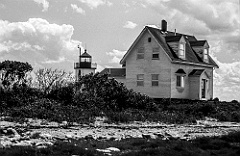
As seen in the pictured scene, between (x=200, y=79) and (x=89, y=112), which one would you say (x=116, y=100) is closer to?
(x=89, y=112)

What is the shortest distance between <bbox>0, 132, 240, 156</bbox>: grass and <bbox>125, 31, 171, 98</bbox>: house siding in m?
30.3

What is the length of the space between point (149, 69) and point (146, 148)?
33792 millimetres

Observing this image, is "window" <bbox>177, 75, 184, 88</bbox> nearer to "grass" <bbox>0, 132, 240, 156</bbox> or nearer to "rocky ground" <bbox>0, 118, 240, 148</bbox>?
"rocky ground" <bbox>0, 118, 240, 148</bbox>

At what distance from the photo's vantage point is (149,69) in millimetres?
45500

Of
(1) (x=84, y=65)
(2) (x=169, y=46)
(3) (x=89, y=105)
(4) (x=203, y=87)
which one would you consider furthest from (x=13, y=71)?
(1) (x=84, y=65)

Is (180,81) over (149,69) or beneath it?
beneath

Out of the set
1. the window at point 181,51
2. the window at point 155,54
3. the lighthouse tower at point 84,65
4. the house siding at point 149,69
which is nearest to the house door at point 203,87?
the window at point 181,51

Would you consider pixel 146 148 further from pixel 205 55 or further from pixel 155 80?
pixel 205 55

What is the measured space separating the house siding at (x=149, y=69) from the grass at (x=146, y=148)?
3030cm

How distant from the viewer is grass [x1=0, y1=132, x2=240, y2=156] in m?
10.6

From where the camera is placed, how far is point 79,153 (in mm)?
10711

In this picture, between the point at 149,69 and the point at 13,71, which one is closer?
the point at 13,71

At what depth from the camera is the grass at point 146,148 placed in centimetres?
1059

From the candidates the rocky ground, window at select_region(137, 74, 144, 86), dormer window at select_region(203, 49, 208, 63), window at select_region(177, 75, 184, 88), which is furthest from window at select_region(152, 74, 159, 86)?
the rocky ground
